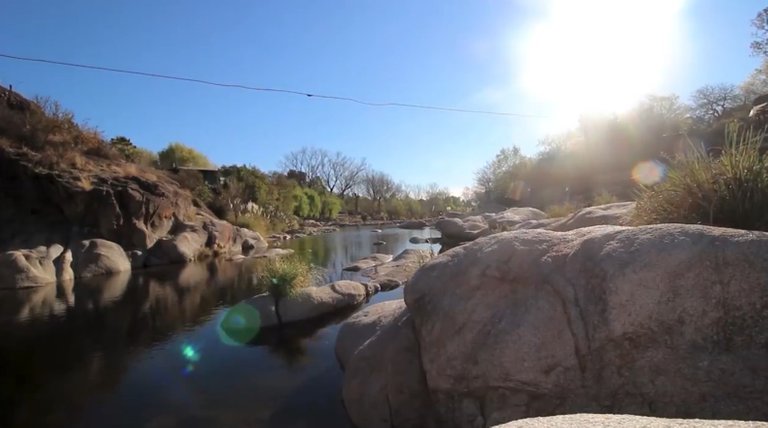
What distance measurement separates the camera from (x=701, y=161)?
5094 mm

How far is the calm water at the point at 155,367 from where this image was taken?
6434 millimetres

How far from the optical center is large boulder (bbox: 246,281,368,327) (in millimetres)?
10945

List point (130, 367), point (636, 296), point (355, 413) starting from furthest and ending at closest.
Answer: point (130, 367)
point (355, 413)
point (636, 296)

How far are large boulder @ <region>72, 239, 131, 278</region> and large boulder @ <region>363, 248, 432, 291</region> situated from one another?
37.8 ft

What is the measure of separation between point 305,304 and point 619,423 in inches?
392

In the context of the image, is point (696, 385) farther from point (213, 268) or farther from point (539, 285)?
point (213, 268)

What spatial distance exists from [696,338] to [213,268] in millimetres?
21605

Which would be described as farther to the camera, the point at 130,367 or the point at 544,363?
the point at 130,367

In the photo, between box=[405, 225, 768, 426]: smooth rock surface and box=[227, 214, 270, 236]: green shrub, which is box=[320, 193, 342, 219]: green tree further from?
box=[405, 225, 768, 426]: smooth rock surface

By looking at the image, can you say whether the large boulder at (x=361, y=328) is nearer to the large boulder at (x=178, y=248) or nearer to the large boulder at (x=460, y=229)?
the large boulder at (x=460, y=229)

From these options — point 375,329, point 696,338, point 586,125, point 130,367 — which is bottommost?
point 130,367

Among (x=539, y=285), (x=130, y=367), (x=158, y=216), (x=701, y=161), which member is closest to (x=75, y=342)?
(x=130, y=367)

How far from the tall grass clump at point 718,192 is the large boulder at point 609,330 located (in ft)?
3.93

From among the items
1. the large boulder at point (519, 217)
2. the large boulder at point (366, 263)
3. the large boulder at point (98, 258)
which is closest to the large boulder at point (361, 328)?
the large boulder at point (366, 263)
